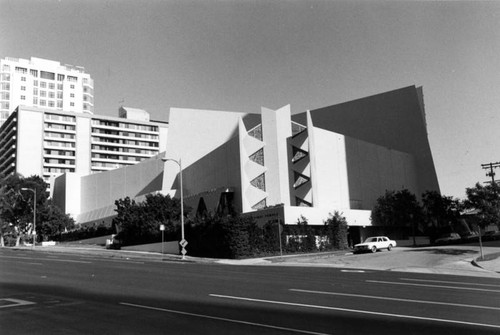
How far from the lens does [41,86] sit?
480 ft

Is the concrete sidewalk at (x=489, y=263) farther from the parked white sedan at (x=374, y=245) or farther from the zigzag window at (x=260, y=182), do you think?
the zigzag window at (x=260, y=182)

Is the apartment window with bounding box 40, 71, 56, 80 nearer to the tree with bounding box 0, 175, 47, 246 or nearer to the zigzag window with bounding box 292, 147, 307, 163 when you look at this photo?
the tree with bounding box 0, 175, 47, 246

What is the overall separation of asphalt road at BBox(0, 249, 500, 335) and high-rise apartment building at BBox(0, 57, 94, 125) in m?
136

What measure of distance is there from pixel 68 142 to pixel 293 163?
9401 centimetres

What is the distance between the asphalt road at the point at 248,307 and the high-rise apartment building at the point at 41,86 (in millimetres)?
135551

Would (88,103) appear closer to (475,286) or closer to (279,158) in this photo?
(279,158)

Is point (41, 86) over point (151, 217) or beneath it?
over

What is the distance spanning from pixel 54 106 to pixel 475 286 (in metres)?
149

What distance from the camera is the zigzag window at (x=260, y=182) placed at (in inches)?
2039

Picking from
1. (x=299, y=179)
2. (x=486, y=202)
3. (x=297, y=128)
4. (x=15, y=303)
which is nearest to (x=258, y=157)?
(x=299, y=179)

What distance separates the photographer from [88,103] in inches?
6156

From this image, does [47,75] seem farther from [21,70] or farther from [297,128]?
[297,128]

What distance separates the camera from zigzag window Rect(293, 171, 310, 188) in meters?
53.2

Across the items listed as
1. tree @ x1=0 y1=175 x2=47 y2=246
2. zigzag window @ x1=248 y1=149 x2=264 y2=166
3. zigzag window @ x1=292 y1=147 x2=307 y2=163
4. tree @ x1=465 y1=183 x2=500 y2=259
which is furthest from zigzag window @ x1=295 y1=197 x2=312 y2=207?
tree @ x1=0 y1=175 x2=47 y2=246
